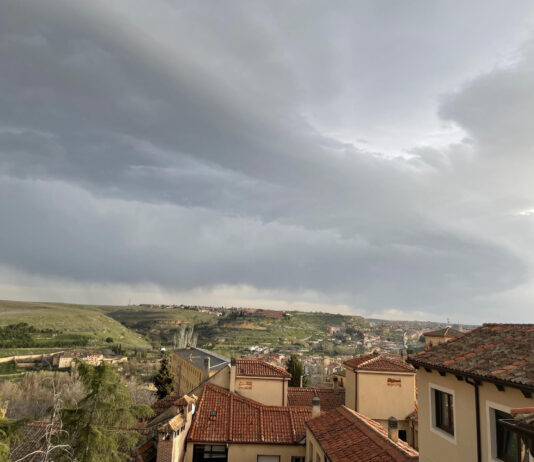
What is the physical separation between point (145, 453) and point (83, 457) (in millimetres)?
7070

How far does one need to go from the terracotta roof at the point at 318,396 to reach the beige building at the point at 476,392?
2124 centimetres

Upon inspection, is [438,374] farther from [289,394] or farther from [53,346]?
[53,346]

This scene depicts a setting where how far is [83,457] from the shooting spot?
14148mm

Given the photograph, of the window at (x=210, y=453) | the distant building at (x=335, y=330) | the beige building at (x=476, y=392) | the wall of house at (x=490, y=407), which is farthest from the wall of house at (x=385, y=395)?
the distant building at (x=335, y=330)

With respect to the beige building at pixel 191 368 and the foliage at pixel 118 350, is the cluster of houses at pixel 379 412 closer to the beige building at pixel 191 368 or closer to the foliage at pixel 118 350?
the beige building at pixel 191 368

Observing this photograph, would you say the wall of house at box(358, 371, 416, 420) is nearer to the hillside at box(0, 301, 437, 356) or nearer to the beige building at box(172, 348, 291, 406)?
the beige building at box(172, 348, 291, 406)

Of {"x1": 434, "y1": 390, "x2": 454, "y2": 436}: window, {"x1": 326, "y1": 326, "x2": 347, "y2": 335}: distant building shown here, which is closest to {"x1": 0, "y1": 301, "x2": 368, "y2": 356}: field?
{"x1": 326, "y1": 326, "x2": 347, "y2": 335}: distant building

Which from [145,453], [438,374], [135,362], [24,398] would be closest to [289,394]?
[145,453]

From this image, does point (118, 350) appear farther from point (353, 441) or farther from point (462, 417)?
point (462, 417)

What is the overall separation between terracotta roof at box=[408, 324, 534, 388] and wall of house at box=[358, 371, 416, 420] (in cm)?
1791

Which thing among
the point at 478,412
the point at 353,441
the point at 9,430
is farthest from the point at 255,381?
the point at 478,412

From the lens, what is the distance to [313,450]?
2077 centimetres

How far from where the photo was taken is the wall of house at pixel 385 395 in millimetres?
28562

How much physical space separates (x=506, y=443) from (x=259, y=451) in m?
16.9
